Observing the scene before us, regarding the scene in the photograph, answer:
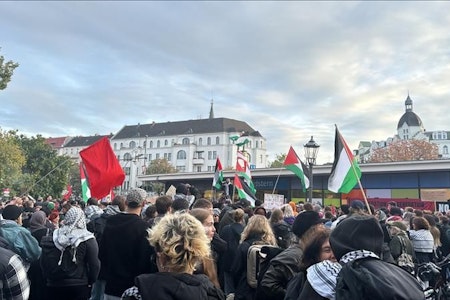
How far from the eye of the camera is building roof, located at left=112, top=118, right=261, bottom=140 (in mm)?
107312

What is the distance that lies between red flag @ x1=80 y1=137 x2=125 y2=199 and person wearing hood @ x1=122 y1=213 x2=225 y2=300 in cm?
754

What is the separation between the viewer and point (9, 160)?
1526 inches

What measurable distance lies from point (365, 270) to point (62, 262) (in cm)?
389

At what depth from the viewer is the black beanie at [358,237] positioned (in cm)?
251

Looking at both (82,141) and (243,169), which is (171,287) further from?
(82,141)

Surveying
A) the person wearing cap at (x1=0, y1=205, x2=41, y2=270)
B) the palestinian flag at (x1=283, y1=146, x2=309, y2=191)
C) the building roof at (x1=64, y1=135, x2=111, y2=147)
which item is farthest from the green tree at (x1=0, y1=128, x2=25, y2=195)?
the building roof at (x1=64, y1=135, x2=111, y2=147)

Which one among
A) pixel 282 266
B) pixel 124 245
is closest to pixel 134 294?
pixel 282 266

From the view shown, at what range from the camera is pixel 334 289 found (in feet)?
8.38

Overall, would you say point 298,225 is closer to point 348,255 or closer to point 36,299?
point 348,255

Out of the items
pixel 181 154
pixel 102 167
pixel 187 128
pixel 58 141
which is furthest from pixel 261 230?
pixel 58 141

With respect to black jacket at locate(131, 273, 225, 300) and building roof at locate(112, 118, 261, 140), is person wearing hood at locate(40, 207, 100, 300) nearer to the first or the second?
black jacket at locate(131, 273, 225, 300)

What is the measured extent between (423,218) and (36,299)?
745 centimetres

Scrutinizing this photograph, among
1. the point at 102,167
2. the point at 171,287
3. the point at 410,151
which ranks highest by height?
the point at 410,151

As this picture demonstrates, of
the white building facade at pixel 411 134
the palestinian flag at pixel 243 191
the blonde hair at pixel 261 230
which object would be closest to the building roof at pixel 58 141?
the white building facade at pixel 411 134
